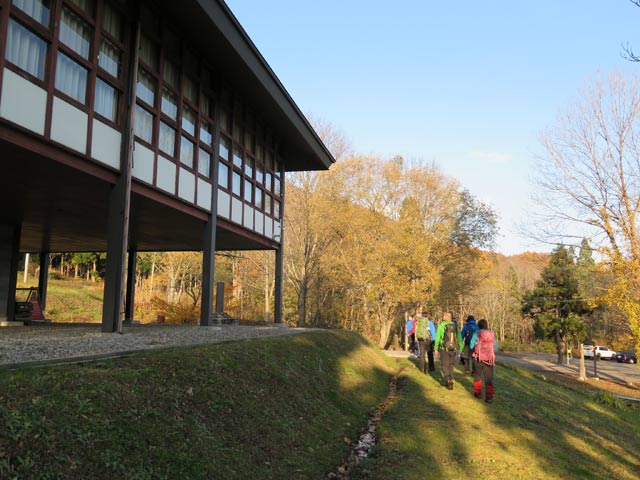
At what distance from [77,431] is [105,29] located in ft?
33.0

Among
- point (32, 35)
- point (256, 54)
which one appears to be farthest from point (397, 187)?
point (32, 35)

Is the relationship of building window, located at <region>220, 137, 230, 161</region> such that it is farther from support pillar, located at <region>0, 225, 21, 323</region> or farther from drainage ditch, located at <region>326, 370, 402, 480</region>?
drainage ditch, located at <region>326, 370, 402, 480</region>

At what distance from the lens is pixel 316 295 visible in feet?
127

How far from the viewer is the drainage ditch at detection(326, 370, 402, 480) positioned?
21.7 ft

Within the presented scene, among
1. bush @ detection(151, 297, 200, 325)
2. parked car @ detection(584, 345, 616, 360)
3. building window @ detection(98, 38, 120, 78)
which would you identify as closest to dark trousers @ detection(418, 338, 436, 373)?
building window @ detection(98, 38, 120, 78)

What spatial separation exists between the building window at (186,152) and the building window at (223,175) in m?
1.82

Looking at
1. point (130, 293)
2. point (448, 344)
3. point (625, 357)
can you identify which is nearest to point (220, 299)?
point (130, 293)

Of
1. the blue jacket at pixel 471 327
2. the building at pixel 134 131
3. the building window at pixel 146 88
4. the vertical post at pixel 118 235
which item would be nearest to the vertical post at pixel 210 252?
the building at pixel 134 131

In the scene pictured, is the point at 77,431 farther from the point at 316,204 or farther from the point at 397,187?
the point at 397,187

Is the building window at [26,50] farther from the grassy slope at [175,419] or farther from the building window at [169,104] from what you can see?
the grassy slope at [175,419]

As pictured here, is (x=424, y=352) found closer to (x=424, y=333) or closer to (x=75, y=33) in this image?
(x=424, y=333)

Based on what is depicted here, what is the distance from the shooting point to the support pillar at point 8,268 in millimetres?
17688

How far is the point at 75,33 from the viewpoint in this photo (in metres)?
10.5

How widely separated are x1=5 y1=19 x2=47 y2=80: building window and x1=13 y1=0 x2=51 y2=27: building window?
12.9 inches
